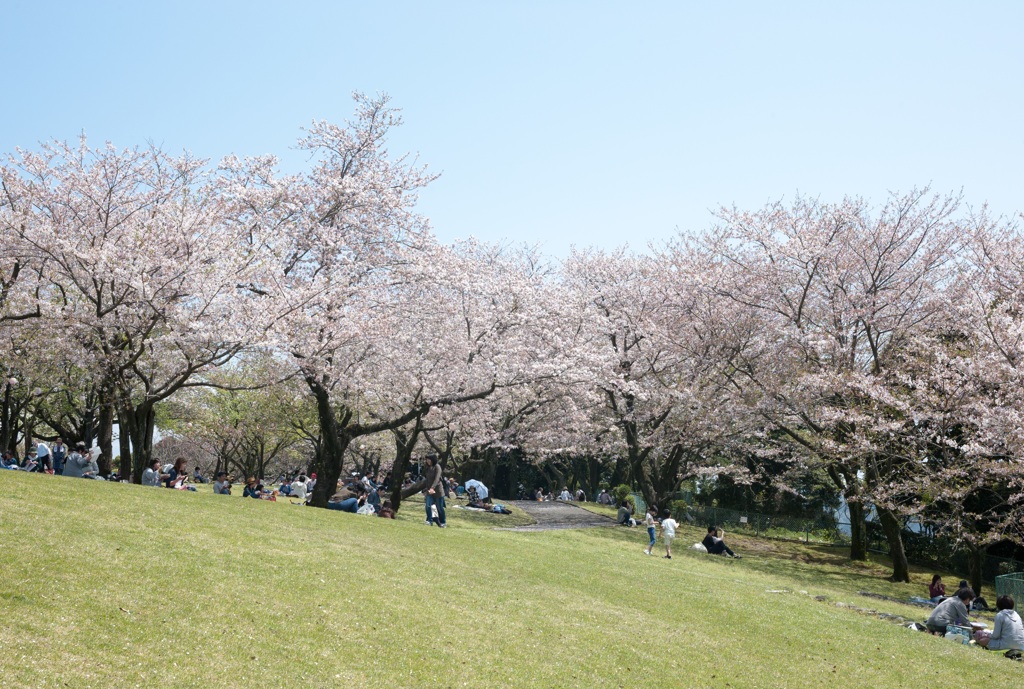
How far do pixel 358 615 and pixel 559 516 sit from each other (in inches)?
1030

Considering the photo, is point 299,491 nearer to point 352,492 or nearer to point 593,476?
point 352,492

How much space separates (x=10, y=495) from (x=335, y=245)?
12810 mm

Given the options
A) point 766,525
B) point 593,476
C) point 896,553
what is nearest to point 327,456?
point 896,553

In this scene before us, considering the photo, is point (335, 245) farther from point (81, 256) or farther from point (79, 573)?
point (79, 573)

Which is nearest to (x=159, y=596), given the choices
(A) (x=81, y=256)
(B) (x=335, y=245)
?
(A) (x=81, y=256)

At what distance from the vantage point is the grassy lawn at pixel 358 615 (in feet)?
27.2

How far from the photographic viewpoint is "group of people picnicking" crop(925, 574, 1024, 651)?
14.4 metres

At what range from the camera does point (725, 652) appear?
12.1 metres

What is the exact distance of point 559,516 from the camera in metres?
36.0

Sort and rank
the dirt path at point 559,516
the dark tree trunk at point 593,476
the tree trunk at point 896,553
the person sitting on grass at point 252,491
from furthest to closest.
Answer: the dark tree trunk at point 593,476, the dirt path at point 559,516, the tree trunk at point 896,553, the person sitting on grass at point 252,491

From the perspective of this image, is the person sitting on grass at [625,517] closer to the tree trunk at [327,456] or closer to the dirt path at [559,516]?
the dirt path at [559,516]

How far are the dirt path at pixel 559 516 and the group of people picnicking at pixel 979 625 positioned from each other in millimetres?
14782

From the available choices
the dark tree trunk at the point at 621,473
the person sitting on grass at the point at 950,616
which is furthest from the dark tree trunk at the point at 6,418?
the dark tree trunk at the point at 621,473

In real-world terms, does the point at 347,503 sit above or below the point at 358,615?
above
